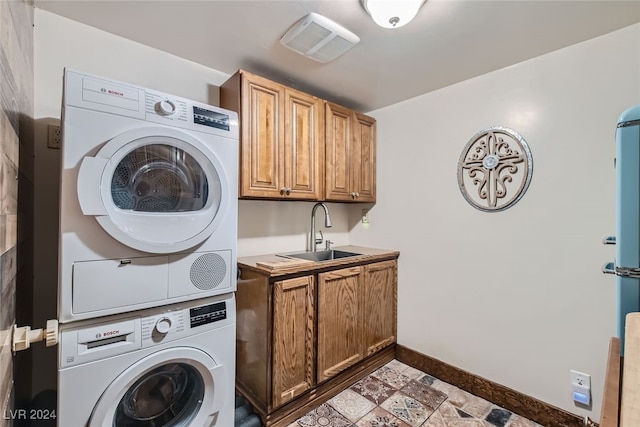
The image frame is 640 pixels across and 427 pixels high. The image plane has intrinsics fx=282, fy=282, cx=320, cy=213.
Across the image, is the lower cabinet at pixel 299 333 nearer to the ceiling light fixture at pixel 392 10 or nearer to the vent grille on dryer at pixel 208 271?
the vent grille on dryer at pixel 208 271

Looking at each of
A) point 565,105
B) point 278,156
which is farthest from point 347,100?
point 565,105

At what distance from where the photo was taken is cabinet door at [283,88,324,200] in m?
1.97

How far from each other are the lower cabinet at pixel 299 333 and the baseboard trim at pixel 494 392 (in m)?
0.39

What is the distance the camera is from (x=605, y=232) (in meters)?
1.53

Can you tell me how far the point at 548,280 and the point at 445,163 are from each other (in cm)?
100

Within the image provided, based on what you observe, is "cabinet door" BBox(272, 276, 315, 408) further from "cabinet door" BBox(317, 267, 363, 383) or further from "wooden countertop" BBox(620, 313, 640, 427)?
"wooden countertop" BBox(620, 313, 640, 427)

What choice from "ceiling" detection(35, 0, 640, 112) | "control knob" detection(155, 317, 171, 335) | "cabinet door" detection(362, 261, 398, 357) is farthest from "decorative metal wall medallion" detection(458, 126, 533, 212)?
"control knob" detection(155, 317, 171, 335)

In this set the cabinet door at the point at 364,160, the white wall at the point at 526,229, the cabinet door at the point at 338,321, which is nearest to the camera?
the white wall at the point at 526,229

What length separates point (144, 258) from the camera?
121cm

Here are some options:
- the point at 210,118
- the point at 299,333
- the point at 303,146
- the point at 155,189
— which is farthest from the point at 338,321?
the point at 210,118

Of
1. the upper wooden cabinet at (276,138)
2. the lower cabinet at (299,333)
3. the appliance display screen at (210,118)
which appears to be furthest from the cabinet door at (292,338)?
the appliance display screen at (210,118)

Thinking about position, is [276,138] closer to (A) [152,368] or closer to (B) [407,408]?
(A) [152,368]

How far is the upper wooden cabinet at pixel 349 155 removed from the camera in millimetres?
2219

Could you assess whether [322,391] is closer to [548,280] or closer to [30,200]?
[548,280]
